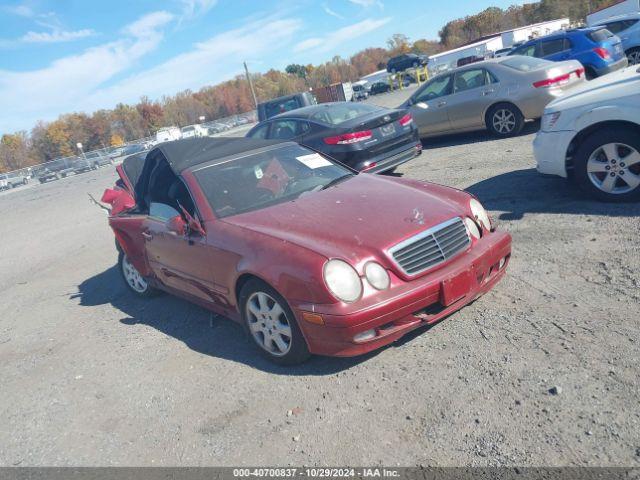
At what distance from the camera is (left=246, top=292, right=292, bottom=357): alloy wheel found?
3.64m

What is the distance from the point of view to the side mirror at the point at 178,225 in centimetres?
429

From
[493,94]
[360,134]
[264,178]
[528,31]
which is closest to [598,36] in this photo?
[493,94]

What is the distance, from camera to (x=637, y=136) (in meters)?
4.89

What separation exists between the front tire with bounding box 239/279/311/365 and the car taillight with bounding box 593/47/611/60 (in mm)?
12154

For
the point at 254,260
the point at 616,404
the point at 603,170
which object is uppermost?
the point at 254,260

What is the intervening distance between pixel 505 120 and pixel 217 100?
344ft

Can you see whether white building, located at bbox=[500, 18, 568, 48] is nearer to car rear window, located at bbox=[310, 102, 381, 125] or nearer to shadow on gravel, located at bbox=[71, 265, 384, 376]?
car rear window, located at bbox=[310, 102, 381, 125]

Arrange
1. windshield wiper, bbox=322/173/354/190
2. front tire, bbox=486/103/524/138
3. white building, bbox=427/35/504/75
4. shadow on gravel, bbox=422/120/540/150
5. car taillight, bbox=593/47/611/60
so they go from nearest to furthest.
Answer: windshield wiper, bbox=322/173/354/190
front tire, bbox=486/103/524/138
shadow on gravel, bbox=422/120/540/150
car taillight, bbox=593/47/611/60
white building, bbox=427/35/504/75

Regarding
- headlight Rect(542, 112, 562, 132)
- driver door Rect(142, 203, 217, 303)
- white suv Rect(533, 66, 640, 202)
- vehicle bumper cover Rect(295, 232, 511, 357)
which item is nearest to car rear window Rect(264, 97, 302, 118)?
headlight Rect(542, 112, 562, 132)

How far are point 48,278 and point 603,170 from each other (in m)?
8.09

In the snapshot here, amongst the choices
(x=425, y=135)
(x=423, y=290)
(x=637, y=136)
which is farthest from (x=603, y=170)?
(x=425, y=135)

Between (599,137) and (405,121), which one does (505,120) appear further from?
(599,137)

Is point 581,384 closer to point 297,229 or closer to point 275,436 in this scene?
point 275,436

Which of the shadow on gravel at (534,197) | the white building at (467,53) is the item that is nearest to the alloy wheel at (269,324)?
the shadow on gravel at (534,197)
